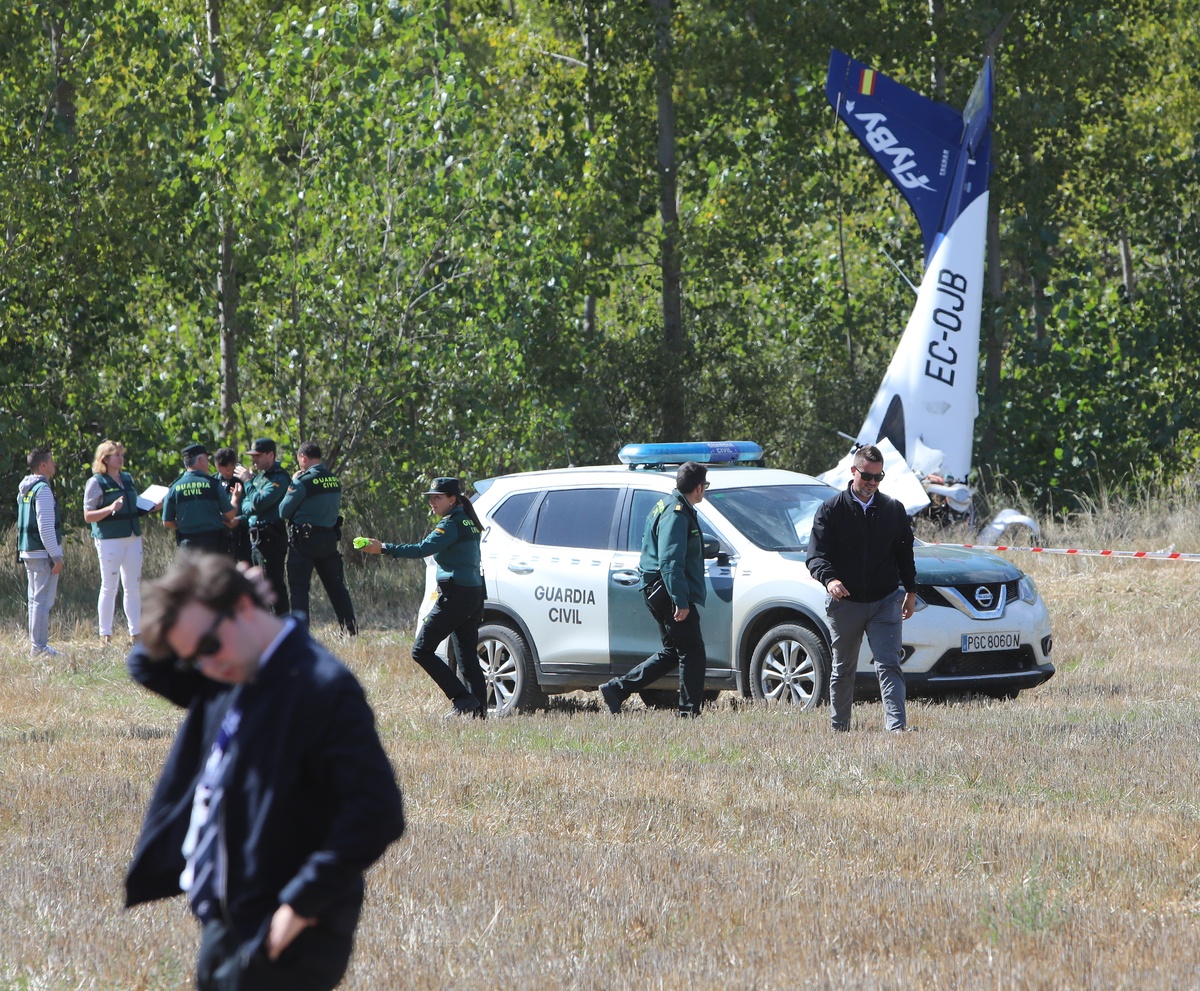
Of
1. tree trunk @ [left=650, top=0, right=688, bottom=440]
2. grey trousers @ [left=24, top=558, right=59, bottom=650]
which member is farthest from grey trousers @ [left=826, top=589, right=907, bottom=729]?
tree trunk @ [left=650, top=0, right=688, bottom=440]

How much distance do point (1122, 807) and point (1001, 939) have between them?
88.3 inches

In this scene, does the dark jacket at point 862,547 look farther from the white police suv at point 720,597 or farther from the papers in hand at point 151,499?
the papers in hand at point 151,499

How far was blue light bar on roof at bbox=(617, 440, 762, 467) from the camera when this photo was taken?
11.8m

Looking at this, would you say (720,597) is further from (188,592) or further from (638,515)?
(188,592)

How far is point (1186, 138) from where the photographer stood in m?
26.6

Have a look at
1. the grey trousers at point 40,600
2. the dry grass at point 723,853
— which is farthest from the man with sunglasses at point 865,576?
the grey trousers at point 40,600

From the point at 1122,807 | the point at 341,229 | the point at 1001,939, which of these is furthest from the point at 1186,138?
the point at 1001,939

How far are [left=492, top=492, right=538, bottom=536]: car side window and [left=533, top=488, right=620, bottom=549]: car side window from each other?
0.51ft

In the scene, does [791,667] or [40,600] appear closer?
[791,667]

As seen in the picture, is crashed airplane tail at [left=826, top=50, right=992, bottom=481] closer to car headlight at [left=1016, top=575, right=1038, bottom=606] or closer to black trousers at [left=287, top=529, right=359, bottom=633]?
black trousers at [left=287, top=529, right=359, bottom=633]

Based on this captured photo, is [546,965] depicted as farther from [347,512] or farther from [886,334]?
[886,334]

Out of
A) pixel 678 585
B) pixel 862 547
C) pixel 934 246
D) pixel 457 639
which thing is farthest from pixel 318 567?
pixel 934 246

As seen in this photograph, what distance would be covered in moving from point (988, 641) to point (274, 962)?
8.07m

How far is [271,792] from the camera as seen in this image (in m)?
3.26
